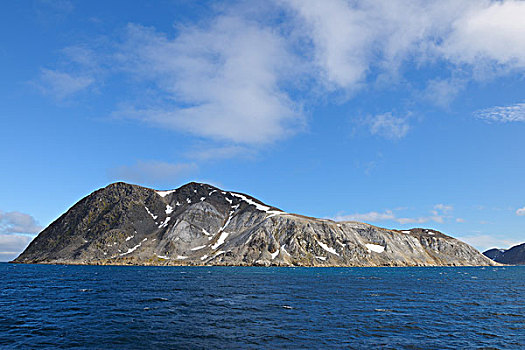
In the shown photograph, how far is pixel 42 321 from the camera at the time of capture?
4006cm

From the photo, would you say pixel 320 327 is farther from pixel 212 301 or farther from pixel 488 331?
pixel 212 301

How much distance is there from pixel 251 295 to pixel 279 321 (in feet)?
81.0

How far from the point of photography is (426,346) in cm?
3159

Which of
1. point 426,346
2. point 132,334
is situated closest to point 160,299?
point 132,334

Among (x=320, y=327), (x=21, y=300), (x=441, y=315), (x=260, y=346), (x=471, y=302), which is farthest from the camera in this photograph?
(x=471, y=302)

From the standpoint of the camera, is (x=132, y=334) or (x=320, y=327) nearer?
(x=132, y=334)

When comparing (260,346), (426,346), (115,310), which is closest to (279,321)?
(260,346)

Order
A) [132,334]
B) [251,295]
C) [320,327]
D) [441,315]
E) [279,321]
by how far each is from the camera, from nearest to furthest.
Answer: [132,334] → [320,327] → [279,321] → [441,315] → [251,295]

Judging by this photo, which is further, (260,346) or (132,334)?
(132,334)

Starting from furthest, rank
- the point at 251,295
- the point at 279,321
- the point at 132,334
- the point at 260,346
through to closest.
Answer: the point at 251,295 → the point at 279,321 → the point at 132,334 → the point at 260,346

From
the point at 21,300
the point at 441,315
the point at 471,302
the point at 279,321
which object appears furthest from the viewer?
the point at 471,302

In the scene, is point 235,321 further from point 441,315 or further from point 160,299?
point 441,315

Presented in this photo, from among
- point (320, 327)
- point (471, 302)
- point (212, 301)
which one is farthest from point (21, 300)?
point (471, 302)

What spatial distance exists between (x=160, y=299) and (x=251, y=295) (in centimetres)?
1634
